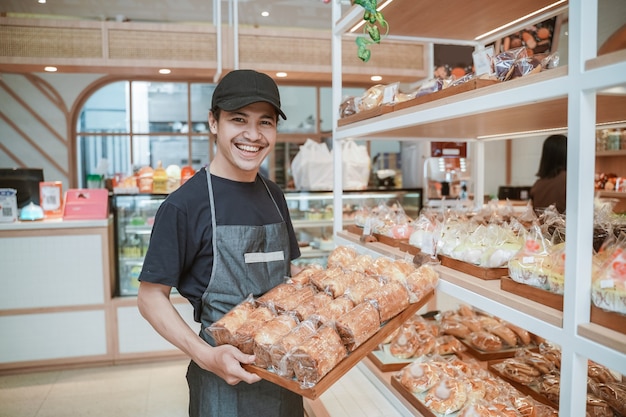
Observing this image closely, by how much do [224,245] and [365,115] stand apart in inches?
29.8

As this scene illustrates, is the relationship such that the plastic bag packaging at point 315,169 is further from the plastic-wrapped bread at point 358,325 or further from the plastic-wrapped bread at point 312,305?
the plastic-wrapped bread at point 358,325

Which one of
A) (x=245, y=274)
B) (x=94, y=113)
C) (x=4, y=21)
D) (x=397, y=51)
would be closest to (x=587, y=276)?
(x=245, y=274)

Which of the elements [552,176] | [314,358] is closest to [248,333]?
[314,358]

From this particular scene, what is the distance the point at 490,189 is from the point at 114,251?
6.46m

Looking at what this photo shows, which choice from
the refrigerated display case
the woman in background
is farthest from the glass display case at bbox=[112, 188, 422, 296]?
the woman in background

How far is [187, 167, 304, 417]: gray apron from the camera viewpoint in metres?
1.50

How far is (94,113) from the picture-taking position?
23.1 feet

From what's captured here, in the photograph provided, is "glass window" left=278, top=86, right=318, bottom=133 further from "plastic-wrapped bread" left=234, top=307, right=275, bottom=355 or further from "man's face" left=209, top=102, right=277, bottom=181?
"plastic-wrapped bread" left=234, top=307, right=275, bottom=355

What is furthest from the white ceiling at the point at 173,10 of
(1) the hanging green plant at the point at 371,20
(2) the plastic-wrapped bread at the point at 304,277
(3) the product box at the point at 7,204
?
(2) the plastic-wrapped bread at the point at 304,277

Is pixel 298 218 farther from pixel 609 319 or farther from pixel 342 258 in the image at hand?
pixel 609 319

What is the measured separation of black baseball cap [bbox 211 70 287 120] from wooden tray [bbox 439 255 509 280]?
2.30ft

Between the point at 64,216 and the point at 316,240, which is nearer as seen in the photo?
the point at 64,216

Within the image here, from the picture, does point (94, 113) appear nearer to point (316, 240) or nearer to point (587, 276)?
point (316, 240)

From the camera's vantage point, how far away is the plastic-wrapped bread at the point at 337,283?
1365 millimetres
